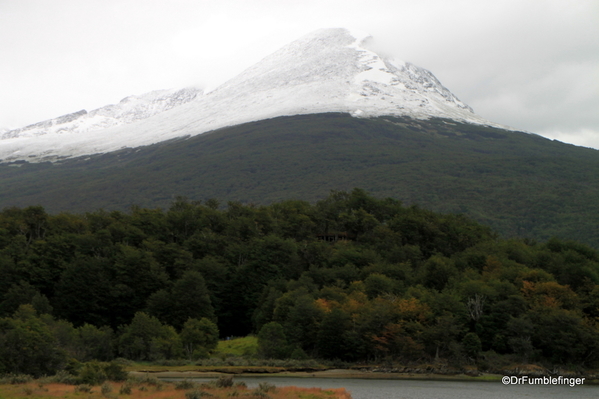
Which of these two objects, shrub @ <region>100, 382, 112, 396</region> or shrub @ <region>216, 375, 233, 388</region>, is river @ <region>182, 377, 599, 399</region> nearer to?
shrub @ <region>216, 375, 233, 388</region>

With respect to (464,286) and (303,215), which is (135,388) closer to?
(464,286)

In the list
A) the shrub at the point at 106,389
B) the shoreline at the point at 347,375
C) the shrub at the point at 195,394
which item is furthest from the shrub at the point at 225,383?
the shoreline at the point at 347,375

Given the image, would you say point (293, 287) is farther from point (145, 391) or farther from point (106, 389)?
point (106, 389)

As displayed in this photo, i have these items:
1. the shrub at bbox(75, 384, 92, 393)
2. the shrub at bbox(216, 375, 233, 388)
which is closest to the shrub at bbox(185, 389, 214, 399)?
the shrub at bbox(216, 375, 233, 388)

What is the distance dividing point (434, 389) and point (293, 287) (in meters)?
30.0

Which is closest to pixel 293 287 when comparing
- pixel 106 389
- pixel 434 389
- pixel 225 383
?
pixel 434 389

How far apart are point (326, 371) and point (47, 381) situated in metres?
27.3

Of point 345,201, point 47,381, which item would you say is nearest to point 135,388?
point 47,381

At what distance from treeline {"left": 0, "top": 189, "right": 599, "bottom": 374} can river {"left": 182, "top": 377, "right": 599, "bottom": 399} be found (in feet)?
21.6

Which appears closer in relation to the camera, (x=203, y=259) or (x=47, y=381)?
(x=47, y=381)

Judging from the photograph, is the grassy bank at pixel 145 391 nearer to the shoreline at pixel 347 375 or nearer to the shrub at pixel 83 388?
the shrub at pixel 83 388

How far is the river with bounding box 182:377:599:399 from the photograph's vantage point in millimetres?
43469

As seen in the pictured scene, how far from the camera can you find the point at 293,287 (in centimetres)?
7425

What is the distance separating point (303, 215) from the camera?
332ft
